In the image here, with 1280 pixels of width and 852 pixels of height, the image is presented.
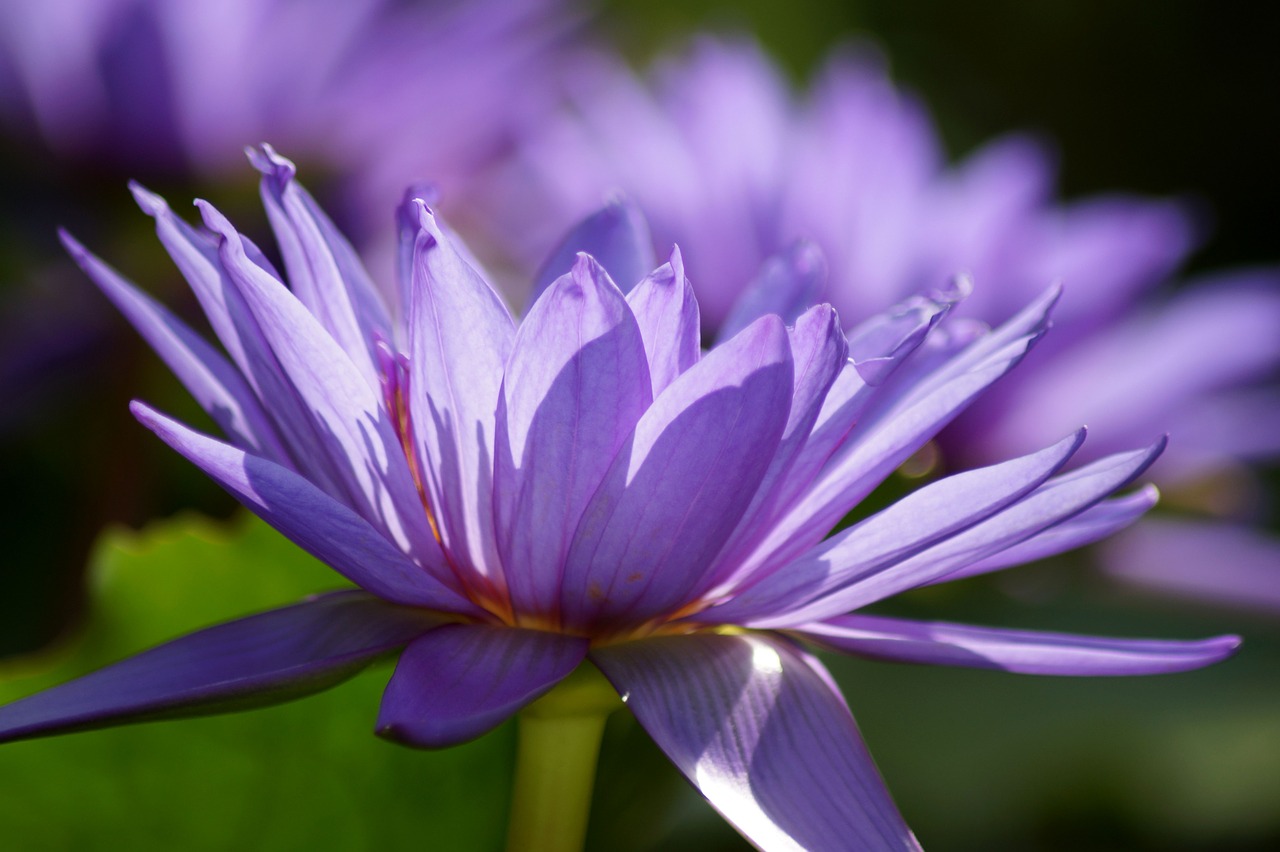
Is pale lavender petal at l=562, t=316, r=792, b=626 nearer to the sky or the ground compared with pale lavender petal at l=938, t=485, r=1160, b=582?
nearer to the sky

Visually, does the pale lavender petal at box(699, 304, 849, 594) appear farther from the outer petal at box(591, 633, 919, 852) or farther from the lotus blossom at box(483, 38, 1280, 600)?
the lotus blossom at box(483, 38, 1280, 600)

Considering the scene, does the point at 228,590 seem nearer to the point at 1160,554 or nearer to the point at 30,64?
the point at 30,64

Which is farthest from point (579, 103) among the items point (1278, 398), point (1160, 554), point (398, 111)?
point (1278, 398)

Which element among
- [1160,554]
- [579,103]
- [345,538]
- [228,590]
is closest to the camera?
[345,538]

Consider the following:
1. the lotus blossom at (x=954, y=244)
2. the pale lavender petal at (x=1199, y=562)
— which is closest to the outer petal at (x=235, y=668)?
the lotus blossom at (x=954, y=244)

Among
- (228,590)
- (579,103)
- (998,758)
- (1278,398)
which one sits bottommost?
(998,758)

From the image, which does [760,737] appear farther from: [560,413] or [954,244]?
[954,244]

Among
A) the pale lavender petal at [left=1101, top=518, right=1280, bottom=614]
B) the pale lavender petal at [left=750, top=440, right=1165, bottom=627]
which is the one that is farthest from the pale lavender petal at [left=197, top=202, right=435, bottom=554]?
the pale lavender petal at [left=1101, top=518, right=1280, bottom=614]
